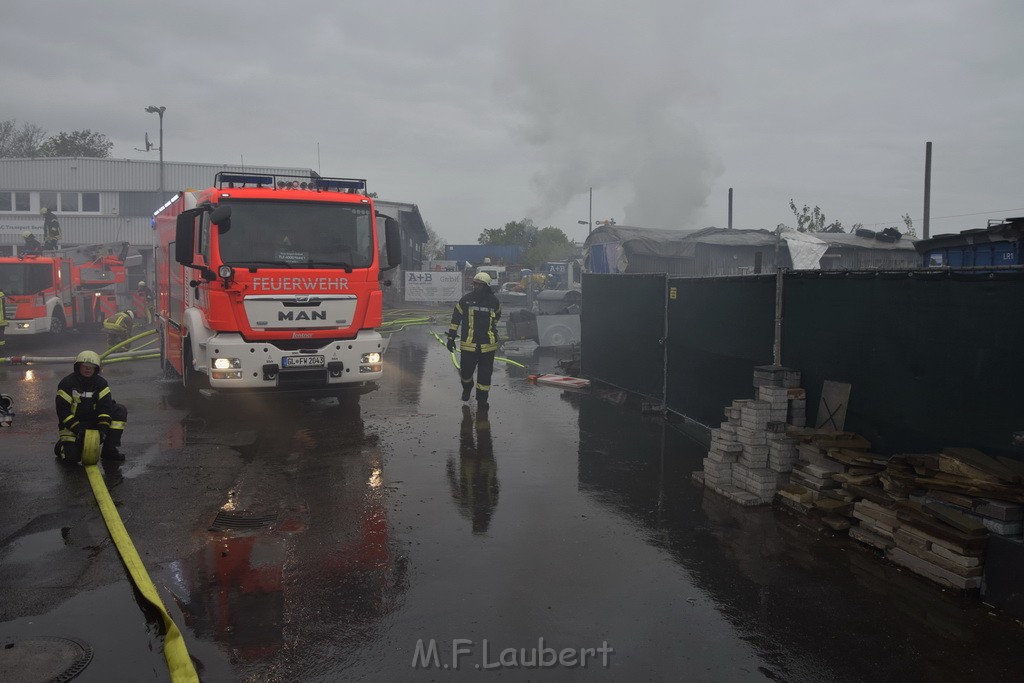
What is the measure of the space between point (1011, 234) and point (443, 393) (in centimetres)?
1049

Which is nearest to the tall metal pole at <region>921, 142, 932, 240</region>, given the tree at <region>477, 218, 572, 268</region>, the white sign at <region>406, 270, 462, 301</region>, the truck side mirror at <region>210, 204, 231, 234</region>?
the white sign at <region>406, 270, 462, 301</region>

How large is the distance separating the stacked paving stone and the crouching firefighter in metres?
5.91

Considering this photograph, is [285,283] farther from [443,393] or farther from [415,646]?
[415,646]

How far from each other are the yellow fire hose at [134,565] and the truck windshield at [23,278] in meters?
14.1

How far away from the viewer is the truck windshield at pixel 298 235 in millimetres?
9148

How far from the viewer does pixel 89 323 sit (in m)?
23.9

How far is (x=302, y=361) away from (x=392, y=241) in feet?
6.52

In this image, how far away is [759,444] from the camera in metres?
6.70

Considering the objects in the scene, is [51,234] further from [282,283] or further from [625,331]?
[625,331]

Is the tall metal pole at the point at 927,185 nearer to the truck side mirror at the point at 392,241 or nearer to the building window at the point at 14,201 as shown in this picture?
the truck side mirror at the point at 392,241

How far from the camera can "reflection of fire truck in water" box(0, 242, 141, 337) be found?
1873 cm

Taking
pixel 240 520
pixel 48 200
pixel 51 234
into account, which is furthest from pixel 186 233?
pixel 48 200

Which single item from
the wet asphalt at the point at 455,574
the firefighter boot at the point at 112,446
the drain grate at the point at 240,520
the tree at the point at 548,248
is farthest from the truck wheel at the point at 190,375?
the tree at the point at 548,248

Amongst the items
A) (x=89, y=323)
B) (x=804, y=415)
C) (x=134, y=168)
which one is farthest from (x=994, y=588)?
(x=134, y=168)
